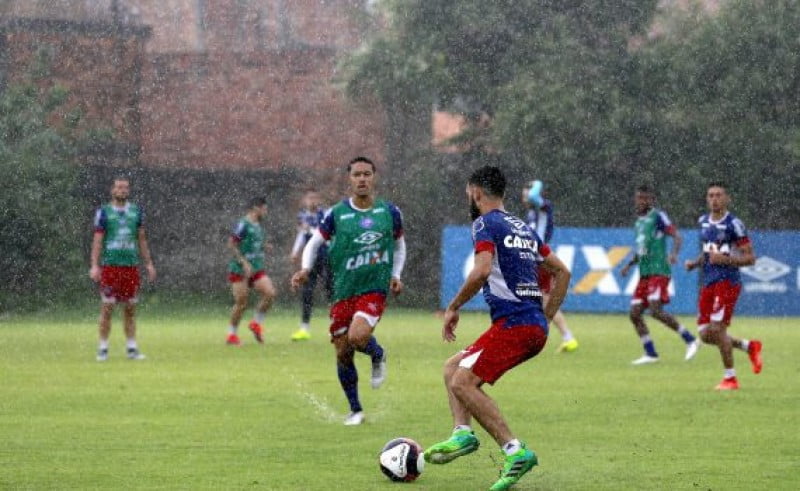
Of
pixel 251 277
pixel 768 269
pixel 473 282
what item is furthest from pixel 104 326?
pixel 768 269

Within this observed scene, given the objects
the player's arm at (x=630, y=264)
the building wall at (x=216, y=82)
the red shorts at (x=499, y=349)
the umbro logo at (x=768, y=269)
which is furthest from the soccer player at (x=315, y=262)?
the building wall at (x=216, y=82)

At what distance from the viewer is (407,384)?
17203mm

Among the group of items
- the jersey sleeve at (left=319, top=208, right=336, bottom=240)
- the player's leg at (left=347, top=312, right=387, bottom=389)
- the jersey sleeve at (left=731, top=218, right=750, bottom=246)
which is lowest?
the player's leg at (left=347, top=312, right=387, bottom=389)

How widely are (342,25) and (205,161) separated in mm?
5449

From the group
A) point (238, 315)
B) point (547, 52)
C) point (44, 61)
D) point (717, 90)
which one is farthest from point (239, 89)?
point (238, 315)

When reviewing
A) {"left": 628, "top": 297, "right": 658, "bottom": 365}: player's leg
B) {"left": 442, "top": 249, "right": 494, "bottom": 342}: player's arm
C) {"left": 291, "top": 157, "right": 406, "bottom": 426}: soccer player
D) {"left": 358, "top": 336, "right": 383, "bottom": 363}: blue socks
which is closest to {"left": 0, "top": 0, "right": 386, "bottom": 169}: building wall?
{"left": 628, "top": 297, "right": 658, "bottom": 365}: player's leg

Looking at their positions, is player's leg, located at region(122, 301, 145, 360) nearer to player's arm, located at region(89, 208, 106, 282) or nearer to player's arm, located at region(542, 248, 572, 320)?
player's arm, located at region(89, 208, 106, 282)

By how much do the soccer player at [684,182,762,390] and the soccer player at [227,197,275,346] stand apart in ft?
29.0

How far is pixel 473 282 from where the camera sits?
9.40 meters

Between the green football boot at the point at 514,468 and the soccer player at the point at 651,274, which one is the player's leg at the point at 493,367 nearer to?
the green football boot at the point at 514,468

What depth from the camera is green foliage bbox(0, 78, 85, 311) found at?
34.1m

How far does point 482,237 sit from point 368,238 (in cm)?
374

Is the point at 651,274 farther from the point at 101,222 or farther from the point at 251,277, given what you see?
the point at 101,222

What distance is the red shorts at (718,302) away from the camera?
16.6 meters
